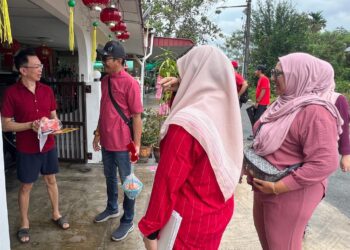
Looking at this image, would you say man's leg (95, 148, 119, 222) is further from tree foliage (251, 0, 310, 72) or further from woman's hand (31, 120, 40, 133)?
tree foliage (251, 0, 310, 72)

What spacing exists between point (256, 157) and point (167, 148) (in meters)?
0.84

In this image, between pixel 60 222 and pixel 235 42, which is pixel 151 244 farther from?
pixel 235 42

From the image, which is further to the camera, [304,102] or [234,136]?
[304,102]

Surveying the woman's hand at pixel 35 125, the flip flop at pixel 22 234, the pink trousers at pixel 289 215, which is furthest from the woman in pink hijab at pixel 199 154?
the flip flop at pixel 22 234

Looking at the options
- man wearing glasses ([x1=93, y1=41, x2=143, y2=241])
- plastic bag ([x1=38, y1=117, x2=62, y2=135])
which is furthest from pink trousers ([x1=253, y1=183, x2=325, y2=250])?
plastic bag ([x1=38, y1=117, x2=62, y2=135])

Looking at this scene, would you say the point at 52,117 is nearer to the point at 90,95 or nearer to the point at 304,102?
the point at 90,95

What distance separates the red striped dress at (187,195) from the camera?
50.4 inches

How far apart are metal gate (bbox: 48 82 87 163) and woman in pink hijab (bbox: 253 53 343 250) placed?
12.0ft

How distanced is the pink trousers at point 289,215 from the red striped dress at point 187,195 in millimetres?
495

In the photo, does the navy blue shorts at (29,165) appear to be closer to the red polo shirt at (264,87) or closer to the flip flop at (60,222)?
the flip flop at (60,222)

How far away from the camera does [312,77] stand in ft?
5.93

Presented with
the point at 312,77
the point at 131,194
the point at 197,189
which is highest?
the point at 312,77

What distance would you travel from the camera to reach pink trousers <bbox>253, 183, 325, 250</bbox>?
178 centimetres

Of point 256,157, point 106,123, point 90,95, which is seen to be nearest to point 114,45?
point 106,123
